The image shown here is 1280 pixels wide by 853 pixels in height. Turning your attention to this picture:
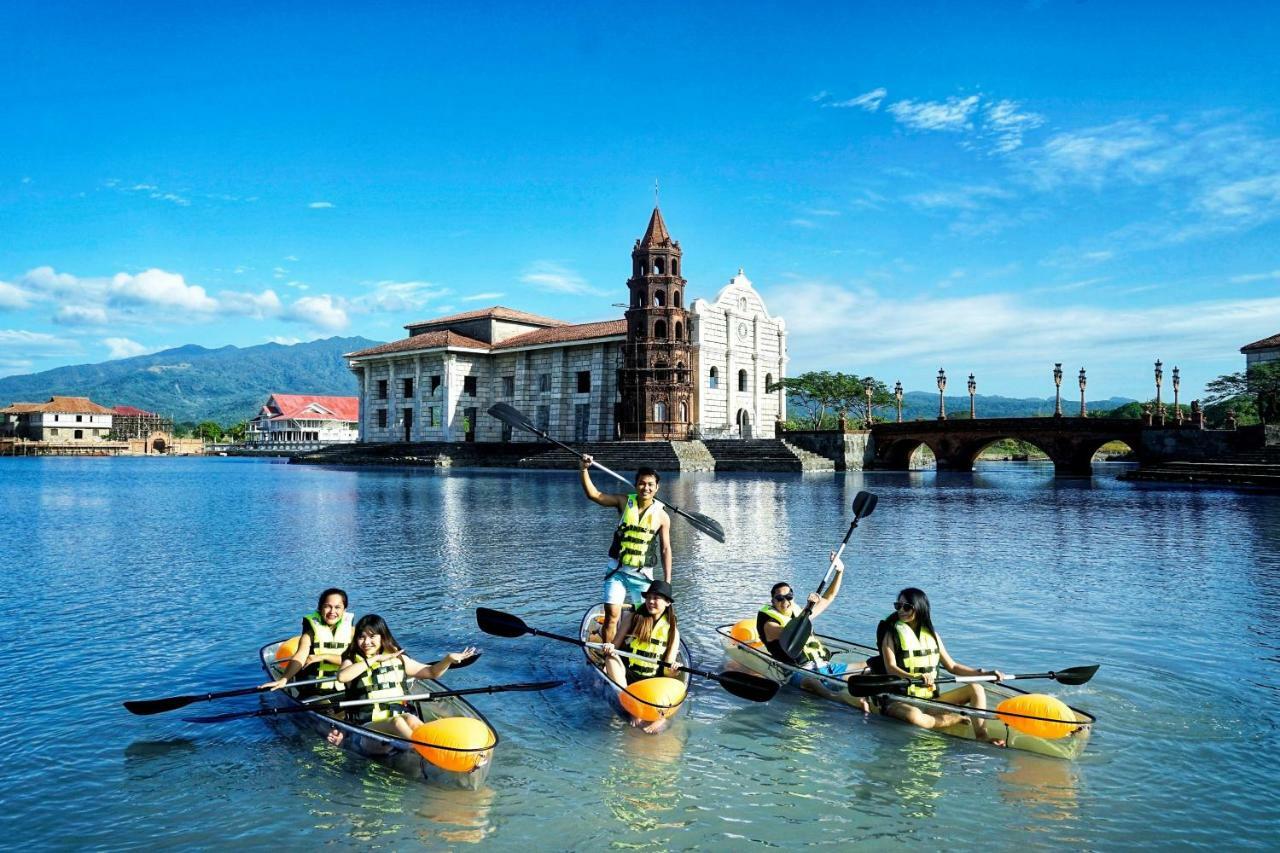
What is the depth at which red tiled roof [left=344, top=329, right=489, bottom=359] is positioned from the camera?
260 ft

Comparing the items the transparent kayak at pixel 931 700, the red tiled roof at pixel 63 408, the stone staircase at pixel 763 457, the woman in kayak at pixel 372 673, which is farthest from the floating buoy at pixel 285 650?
the red tiled roof at pixel 63 408

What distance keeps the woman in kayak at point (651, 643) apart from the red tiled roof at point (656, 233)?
64.2m

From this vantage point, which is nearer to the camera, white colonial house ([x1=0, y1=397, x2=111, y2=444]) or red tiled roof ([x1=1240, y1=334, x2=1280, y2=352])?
red tiled roof ([x1=1240, y1=334, x2=1280, y2=352])

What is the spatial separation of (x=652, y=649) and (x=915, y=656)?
245cm

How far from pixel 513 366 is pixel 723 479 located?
33.8 metres

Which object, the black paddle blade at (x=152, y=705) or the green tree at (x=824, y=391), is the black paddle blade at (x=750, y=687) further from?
the green tree at (x=824, y=391)

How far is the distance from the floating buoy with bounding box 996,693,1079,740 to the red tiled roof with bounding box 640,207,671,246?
215 feet

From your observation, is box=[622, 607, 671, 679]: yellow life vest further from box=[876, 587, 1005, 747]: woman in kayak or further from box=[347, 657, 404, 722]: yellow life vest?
box=[347, 657, 404, 722]: yellow life vest

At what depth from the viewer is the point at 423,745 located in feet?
23.5

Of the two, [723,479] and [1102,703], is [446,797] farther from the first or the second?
[723,479]

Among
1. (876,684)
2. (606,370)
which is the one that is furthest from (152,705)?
(606,370)

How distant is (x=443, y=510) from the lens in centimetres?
3150

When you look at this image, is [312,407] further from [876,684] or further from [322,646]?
[876,684]

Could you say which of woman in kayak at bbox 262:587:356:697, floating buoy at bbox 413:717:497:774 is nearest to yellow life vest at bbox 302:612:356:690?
woman in kayak at bbox 262:587:356:697
